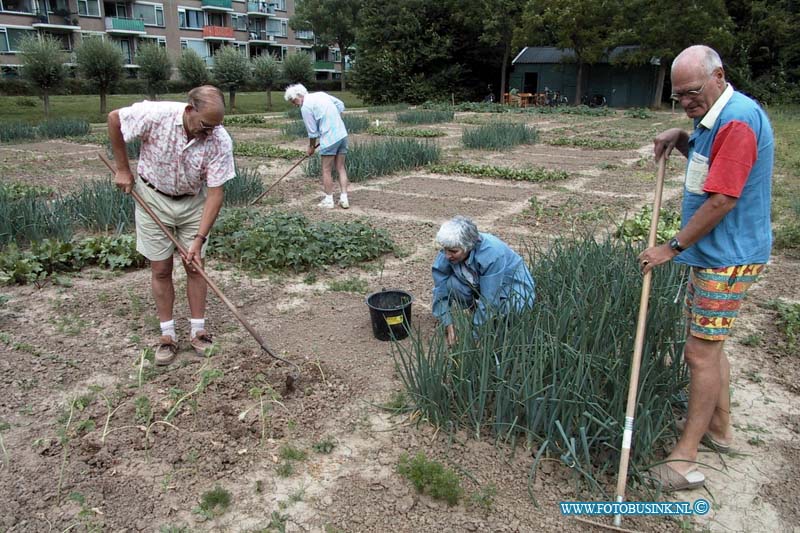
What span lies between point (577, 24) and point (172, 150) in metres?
24.4

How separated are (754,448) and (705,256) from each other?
0.98 m

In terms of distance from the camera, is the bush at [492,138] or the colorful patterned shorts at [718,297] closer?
the colorful patterned shorts at [718,297]

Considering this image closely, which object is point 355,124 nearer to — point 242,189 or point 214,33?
point 242,189

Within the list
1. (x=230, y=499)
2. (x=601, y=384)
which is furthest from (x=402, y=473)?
(x=601, y=384)

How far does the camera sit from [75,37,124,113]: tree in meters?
18.6

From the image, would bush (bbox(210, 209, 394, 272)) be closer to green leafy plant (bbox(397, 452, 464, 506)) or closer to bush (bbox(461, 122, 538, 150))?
green leafy plant (bbox(397, 452, 464, 506))

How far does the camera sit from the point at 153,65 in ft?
67.1

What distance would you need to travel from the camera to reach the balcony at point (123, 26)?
3742 cm

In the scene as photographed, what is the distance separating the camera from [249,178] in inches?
265

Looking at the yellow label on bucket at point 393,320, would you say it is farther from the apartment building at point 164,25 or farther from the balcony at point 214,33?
the balcony at point 214,33

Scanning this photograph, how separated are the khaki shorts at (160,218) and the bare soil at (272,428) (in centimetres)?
60

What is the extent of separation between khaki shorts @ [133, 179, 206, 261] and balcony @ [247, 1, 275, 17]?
48074 millimetres

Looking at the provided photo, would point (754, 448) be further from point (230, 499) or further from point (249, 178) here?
point (249, 178)

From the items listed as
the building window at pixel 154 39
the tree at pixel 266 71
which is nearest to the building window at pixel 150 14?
the building window at pixel 154 39
